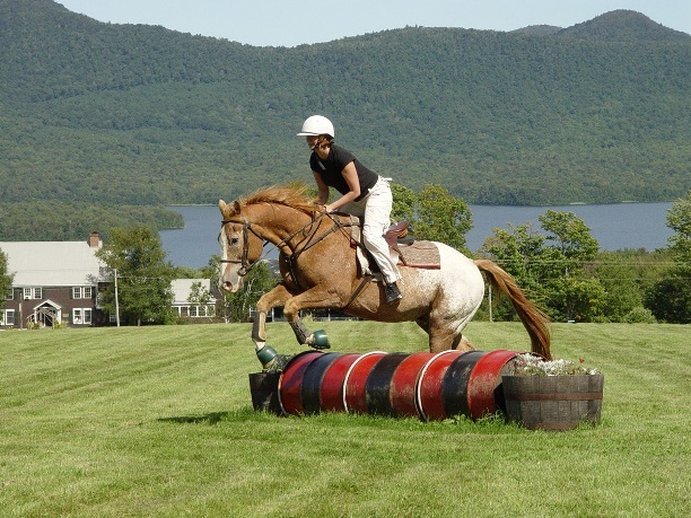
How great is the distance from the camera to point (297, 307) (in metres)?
13.5

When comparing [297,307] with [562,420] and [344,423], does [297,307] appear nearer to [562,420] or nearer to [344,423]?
[344,423]

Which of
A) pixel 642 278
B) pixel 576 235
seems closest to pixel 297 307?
pixel 576 235

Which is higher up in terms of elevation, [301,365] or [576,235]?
[576,235]

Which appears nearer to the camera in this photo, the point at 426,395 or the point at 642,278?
the point at 426,395

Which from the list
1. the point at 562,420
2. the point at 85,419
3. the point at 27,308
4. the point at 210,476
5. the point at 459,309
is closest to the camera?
the point at 210,476

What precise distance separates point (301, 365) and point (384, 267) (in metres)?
1.51

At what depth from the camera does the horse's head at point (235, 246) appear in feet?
45.5

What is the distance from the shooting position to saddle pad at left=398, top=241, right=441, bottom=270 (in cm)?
1454

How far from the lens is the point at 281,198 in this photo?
14.4 meters

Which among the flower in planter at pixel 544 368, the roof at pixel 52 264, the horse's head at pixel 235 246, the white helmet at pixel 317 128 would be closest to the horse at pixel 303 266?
the horse's head at pixel 235 246

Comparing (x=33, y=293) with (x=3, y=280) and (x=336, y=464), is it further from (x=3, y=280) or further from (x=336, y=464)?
(x=336, y=464)

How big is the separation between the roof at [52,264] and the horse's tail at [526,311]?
118 metres

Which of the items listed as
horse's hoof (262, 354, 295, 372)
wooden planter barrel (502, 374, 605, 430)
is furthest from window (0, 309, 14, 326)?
wooden planter barrel (502, 374, 605, 430)

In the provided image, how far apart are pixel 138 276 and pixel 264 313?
11184cm
